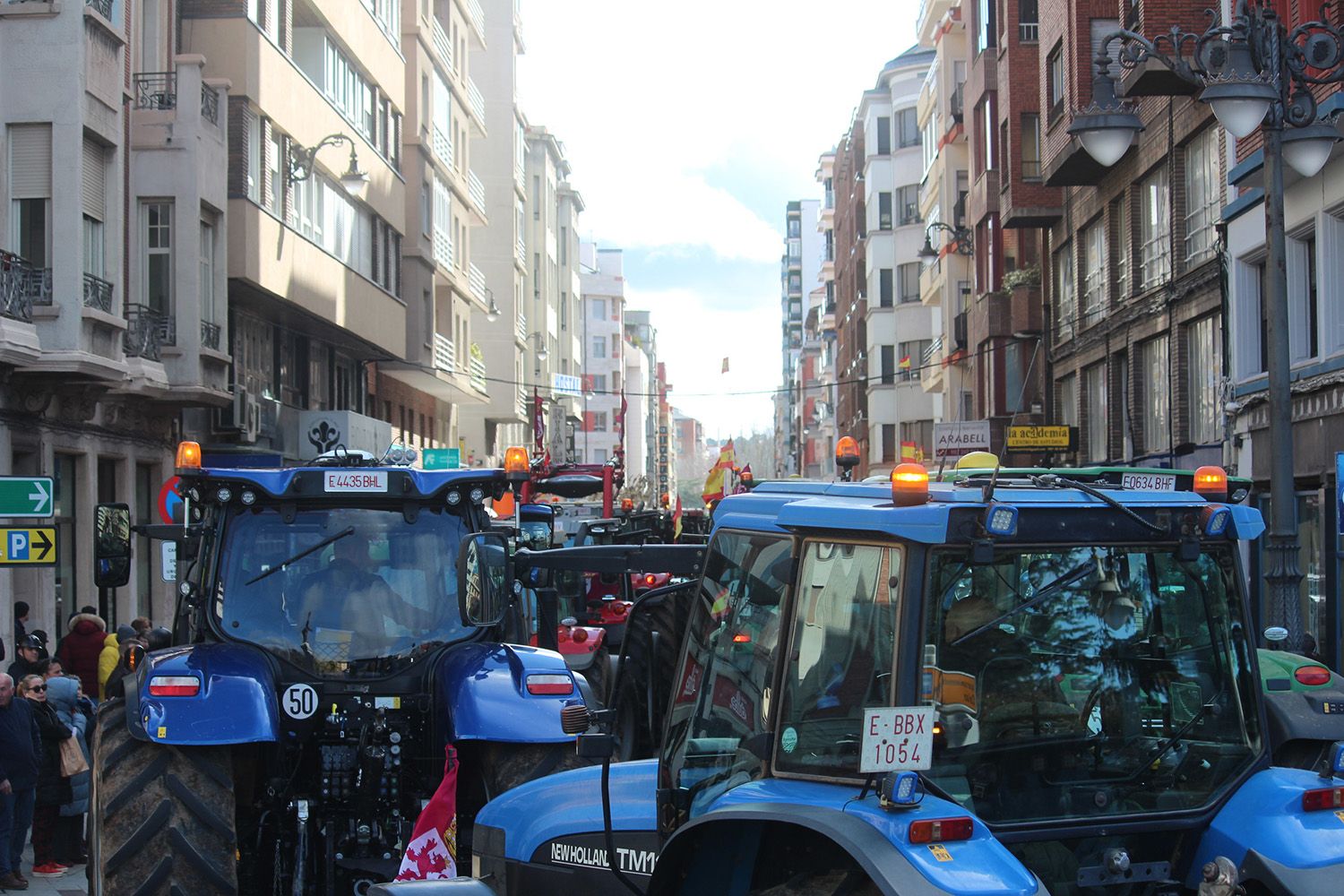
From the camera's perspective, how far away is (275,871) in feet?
25.2

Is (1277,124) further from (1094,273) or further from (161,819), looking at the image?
(1094,273)

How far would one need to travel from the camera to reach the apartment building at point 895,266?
6531 cm

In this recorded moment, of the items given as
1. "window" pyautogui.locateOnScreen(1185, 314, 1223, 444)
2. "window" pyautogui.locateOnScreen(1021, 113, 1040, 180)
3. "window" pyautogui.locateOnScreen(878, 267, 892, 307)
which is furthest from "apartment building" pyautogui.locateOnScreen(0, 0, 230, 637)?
"window" pyautogui.locateOnScreen(878, 267, 892, 307)

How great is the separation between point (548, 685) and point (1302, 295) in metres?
A: 15.3

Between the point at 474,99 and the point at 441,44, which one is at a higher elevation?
the point at 474,99

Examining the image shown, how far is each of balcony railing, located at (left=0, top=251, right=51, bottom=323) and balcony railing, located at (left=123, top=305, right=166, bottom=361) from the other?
2454 millimetres

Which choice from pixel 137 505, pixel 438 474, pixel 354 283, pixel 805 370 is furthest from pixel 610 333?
pixel 438 474

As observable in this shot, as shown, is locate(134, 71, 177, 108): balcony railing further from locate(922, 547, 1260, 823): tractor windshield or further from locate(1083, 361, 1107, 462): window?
locate(922, 547, 1260, 823): tractor windshield

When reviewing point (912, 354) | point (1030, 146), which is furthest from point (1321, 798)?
point (912, 354)

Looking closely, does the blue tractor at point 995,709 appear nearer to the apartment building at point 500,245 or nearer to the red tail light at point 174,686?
the red tail light at point 174,686

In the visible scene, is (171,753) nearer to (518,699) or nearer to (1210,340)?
(518,699)

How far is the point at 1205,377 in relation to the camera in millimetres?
25609

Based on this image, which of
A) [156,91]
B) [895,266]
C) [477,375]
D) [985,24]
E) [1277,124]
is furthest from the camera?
[895,266]

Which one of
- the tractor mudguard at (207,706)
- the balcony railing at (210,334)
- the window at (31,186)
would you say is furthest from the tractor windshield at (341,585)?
the balcony railing at (210,334)
